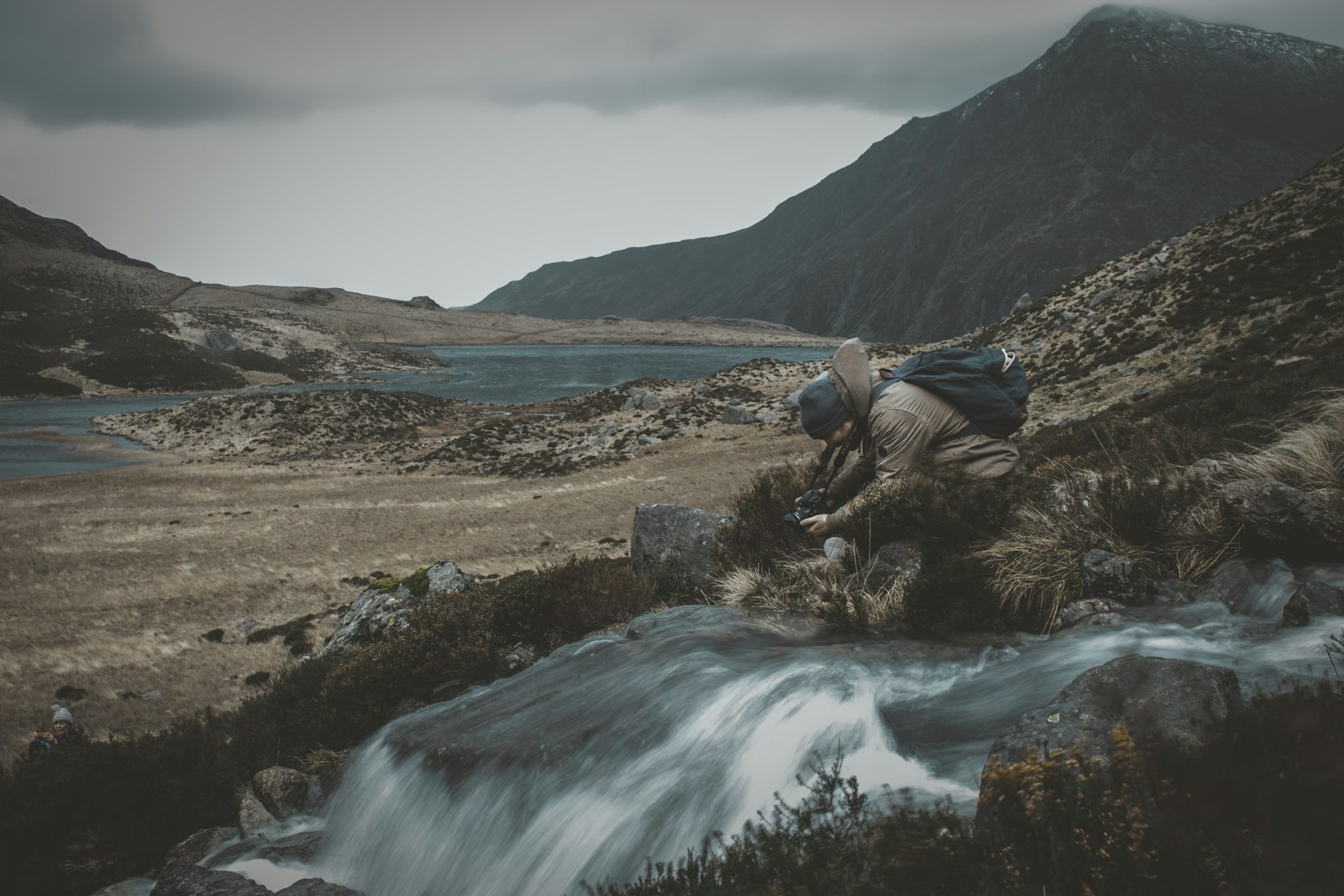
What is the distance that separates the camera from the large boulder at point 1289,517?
4066 mm

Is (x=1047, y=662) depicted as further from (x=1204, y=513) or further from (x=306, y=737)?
(x=306, y=737)

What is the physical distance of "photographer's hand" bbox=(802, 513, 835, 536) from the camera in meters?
5.94

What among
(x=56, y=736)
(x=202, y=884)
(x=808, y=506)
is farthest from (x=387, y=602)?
(x=808, y=506)

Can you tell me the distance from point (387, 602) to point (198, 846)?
5.63 meters

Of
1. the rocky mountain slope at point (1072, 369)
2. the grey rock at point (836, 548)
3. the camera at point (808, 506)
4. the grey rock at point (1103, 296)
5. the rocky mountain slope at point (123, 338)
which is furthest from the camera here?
the rocky mountain slope at point (123, 338)

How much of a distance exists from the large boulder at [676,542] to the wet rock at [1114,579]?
421 cm

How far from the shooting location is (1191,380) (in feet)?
56.2

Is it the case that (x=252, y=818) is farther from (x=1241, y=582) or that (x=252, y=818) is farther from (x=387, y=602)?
(x=1241, y=582)

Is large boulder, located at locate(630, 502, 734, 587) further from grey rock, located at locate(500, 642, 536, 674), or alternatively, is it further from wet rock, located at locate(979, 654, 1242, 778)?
wet rock, located at locate(979, 654, 1242, 778)

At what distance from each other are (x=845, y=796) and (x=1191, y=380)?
19.0m

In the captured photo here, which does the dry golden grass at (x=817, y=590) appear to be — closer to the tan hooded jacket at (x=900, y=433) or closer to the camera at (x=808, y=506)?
the camera at (x=808, y=506)

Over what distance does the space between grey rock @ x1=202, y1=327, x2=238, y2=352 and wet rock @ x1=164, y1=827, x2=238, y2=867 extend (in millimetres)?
121250

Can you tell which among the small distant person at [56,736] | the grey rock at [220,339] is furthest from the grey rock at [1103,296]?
the grey rock at [220,339]

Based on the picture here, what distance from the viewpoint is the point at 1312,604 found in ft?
12.1
